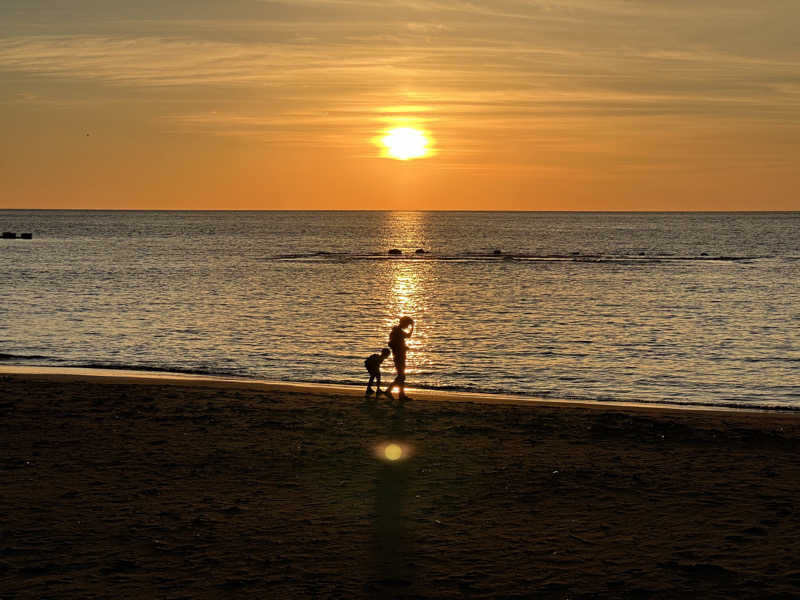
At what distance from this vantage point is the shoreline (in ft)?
68.3

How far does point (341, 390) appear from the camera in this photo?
74.6 feet

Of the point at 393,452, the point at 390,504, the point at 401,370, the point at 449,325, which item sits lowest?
the point at 390,504

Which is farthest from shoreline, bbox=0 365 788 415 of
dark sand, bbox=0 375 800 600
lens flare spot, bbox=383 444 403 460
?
lens flare spot, bbox=383 444 403 460

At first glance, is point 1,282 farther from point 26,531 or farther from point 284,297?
point 26,531

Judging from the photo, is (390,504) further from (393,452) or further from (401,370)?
(401,370)

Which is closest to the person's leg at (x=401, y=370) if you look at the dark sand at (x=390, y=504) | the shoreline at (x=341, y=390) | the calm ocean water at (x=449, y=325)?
the shoreline at (x=341, y=390)

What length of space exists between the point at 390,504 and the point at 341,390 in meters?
11.3

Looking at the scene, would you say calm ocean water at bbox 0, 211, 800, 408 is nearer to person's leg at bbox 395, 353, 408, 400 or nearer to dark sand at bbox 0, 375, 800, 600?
person's leg at bbox 395, 353, 408, 400

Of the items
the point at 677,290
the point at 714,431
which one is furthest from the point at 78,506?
the point at 677,290

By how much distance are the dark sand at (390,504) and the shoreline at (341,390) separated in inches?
97.0

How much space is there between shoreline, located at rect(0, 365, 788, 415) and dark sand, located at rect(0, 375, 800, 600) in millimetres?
2464

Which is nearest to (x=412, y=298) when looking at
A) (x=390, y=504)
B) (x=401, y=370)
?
(x=401, y=370)

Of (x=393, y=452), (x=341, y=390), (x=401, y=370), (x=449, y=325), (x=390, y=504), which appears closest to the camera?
(x=390, y=504)

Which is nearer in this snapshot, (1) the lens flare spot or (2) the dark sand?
(2) the dark sand
